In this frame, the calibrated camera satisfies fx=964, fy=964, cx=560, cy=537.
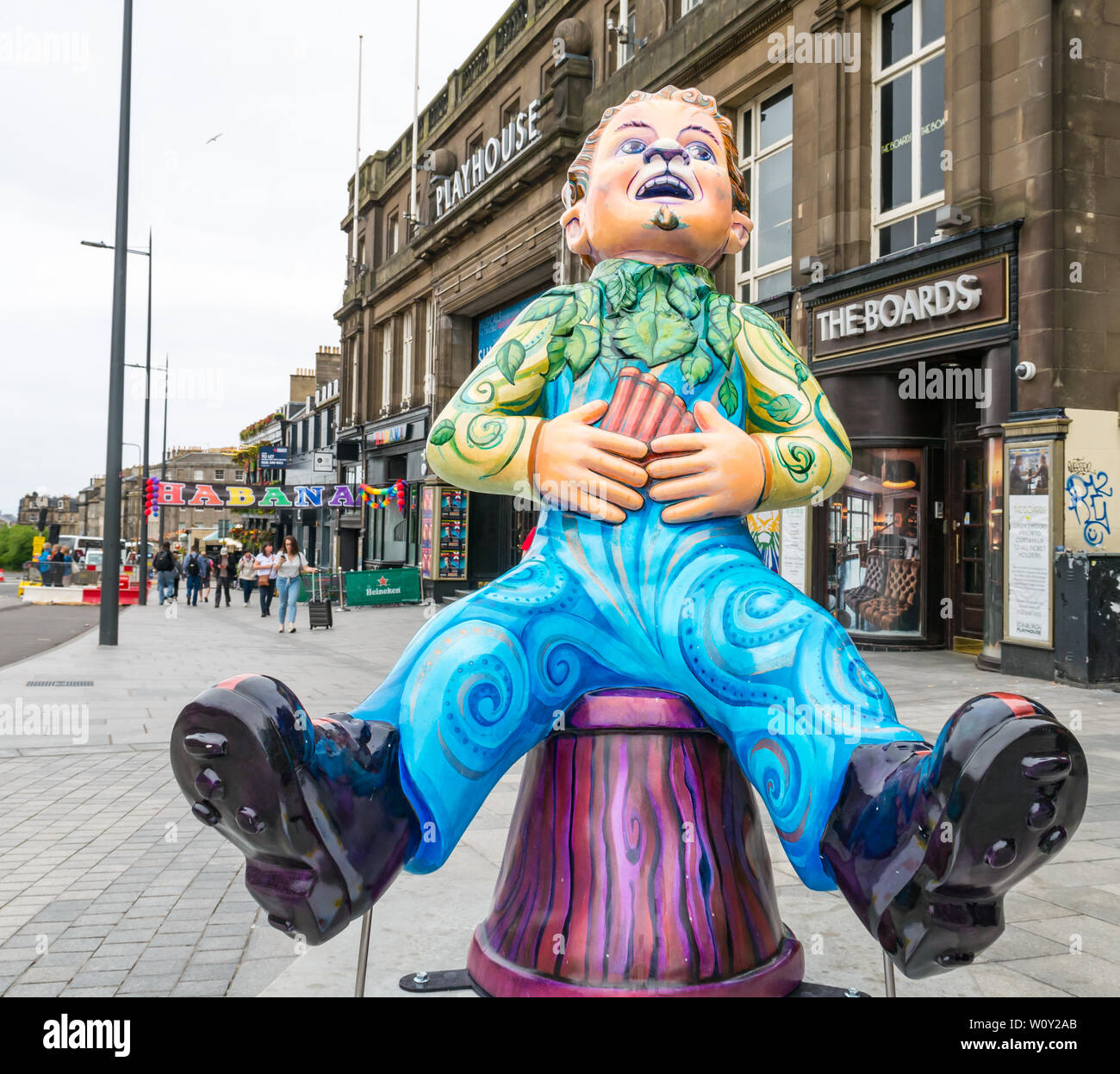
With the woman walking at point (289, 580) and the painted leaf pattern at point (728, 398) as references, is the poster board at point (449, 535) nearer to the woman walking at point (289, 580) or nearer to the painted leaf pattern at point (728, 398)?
the woman walking at point (289, 580)

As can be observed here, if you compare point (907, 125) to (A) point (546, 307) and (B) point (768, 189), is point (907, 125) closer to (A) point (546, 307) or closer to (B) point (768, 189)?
(B) point (768, 189)

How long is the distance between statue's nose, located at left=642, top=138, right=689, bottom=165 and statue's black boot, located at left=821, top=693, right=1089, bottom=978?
1634 mm

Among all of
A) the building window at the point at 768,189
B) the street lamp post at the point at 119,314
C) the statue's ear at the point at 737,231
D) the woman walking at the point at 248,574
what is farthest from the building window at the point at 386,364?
the statue's ear at the point at 737,231

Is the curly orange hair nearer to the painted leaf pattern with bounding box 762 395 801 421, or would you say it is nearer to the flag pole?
the painted leaf pattern with bounding box 762 395 801 421

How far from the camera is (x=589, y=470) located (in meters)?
2.25

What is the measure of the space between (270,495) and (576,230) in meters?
23.8

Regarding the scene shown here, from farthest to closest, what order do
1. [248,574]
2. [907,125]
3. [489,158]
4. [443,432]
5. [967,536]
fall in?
[248,574] → [489,158] → [967,536] → [907,125] → [443,432]

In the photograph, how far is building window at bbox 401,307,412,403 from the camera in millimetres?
25656

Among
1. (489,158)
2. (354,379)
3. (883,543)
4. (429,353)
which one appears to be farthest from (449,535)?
(883,543)

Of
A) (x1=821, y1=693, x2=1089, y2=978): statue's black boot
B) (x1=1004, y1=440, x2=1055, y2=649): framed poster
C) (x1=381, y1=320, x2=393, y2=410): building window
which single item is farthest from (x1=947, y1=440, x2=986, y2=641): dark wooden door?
(x1=381, y1=320, x2=393, y2=410): building window
